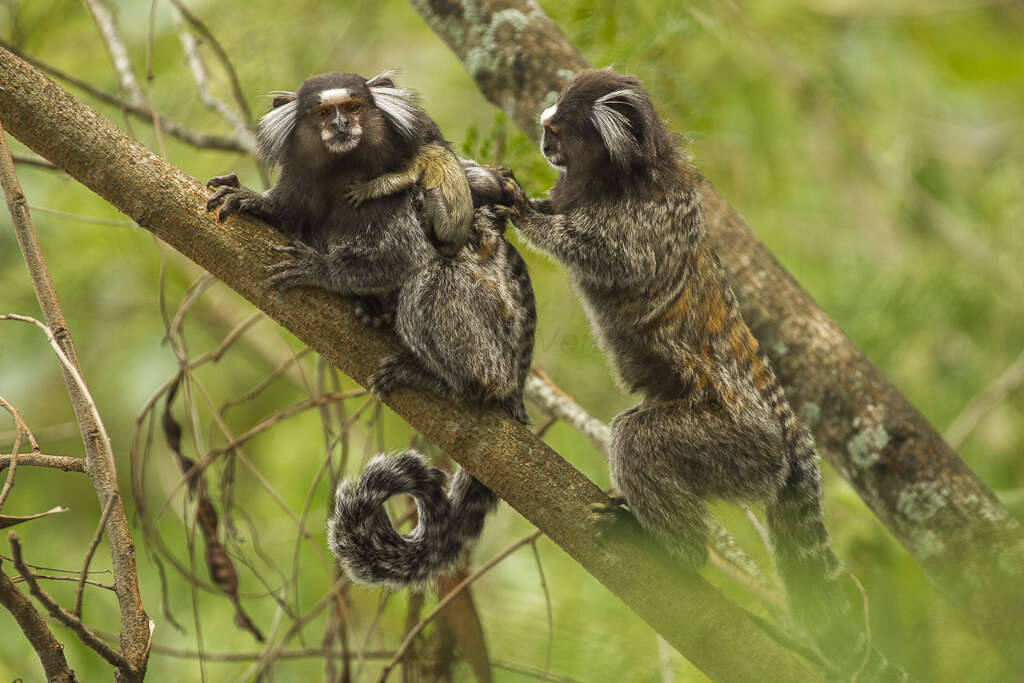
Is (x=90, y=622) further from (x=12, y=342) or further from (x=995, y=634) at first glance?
(x=995, y=634)

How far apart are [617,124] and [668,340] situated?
722 millimetres

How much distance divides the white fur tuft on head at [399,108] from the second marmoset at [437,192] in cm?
7

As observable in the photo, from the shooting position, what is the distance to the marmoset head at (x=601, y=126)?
307cm

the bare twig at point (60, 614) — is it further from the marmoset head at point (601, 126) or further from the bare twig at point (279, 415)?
the marmoset head at point (601, 126)

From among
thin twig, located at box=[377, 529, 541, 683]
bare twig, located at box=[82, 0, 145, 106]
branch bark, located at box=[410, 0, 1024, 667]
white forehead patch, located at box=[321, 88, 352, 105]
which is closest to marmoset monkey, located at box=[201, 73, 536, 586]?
white forehead patch, located at box=[321, 88, 352, 105]

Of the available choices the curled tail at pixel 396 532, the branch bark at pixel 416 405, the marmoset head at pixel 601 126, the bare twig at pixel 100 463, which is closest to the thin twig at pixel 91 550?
the bare twig at pixel 100 463

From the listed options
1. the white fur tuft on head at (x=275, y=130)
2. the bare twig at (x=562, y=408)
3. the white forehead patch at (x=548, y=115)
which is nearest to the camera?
the white fur tuft on head at (x=275, y=130)

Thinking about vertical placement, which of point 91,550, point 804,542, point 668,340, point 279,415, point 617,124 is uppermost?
point 617,124

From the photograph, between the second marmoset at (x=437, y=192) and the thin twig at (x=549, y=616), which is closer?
the second marmoset at (x=437, y=192)

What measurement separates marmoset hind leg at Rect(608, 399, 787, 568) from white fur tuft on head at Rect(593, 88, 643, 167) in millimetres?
835

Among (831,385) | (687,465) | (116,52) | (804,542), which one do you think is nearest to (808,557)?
(804,542)

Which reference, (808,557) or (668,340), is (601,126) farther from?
(808,557)

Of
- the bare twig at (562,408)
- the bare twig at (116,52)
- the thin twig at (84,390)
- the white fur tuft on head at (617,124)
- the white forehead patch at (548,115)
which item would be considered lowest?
the bare twig at (562,408)

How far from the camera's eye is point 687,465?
2.94m
